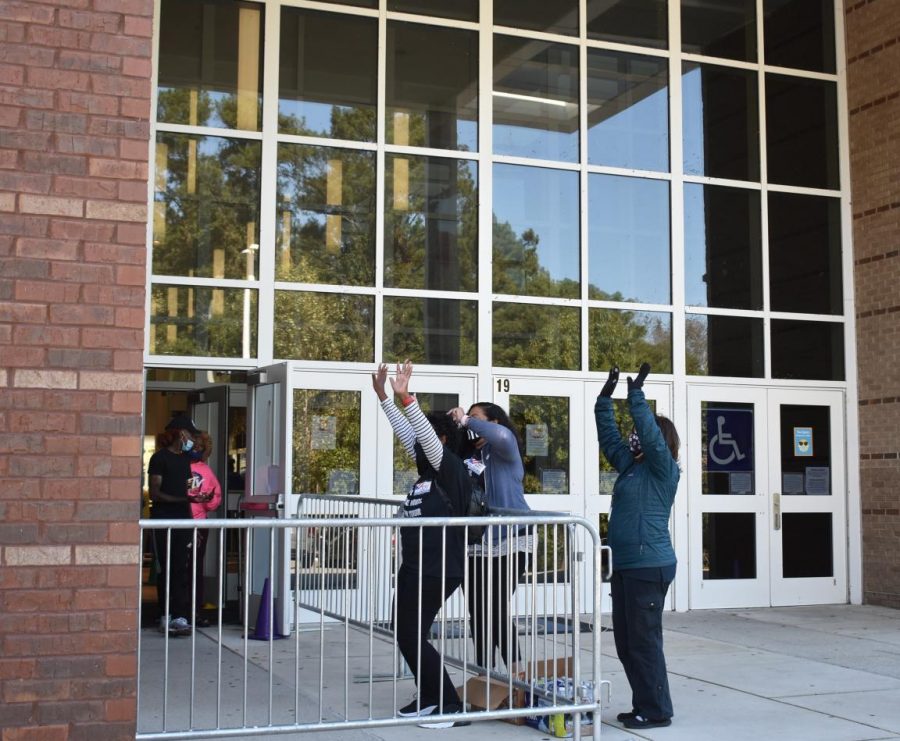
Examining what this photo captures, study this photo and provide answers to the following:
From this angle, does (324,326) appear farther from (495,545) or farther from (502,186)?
(495,545)

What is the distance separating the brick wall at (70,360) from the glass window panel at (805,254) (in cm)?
939

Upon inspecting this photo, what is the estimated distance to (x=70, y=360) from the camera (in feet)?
17.1

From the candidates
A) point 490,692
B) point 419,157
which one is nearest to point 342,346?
point 419,157

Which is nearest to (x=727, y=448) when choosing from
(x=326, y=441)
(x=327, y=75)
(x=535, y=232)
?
(x=535, y=232)

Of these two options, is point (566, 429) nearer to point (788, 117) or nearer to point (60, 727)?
point (788, 117)

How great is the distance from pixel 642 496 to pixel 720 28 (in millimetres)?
8146

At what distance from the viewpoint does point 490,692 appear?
6.68 metres

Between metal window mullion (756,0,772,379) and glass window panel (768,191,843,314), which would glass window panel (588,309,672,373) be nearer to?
metal window mullion (756,0,772,379)

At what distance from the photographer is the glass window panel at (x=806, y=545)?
42.6 feet

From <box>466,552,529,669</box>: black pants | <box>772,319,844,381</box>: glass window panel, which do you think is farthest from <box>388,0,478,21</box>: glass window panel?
<box>466,552,529,669</box>: black pants

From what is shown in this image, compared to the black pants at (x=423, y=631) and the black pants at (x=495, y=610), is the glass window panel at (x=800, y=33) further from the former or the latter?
the black pants at (x=423, y=631)

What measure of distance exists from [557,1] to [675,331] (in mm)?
3768

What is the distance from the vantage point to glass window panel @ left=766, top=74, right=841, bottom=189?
13414 mm

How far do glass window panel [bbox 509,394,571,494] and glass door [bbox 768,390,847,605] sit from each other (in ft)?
8.18
